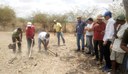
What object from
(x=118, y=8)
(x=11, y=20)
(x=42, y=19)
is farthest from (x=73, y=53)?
(x=11, y=20)

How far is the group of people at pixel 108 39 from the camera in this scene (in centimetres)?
741

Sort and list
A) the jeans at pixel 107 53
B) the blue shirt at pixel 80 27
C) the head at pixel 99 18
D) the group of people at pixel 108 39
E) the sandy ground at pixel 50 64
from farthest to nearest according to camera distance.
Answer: the blue shirt at pixel 80 27, the sandy ground at pixel 50 64, the head at pixel 99 18, the jeans at pixel 107 53, the group of people at pixel 108 39

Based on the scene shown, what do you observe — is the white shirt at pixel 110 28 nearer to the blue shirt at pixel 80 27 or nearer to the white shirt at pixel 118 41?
the white shirt at pixel 118 41

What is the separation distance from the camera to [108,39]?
9344mm

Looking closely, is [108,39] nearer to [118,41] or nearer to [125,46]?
[118,41]

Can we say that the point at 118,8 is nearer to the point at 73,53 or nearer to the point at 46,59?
the point at 73,53

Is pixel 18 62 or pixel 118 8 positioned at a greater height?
pixel 118 8

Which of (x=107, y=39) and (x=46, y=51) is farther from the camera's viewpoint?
(x=46, y=51)

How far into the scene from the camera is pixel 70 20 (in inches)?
1528

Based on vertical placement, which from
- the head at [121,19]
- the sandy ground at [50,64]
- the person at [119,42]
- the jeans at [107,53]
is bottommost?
the sandy ground at [50,64]

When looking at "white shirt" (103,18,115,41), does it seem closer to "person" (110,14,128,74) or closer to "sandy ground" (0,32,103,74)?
"person" (110,14,128,74)

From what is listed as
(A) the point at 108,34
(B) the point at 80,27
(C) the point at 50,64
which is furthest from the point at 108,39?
(B) the point at 80,27

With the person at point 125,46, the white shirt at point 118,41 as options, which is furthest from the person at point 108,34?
the person at point 125,46

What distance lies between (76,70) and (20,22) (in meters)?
40.0
